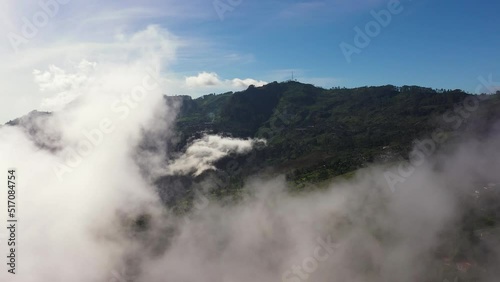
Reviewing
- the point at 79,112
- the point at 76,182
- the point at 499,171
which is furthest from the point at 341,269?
the point at 79,112

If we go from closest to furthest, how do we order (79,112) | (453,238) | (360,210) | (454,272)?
→ (454,272), (453,238), (79,112), (360,210)

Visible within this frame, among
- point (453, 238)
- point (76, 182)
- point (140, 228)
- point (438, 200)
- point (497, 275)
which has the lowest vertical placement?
point (497, 275)

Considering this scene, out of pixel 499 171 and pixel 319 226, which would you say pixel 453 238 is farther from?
pixel 499 171

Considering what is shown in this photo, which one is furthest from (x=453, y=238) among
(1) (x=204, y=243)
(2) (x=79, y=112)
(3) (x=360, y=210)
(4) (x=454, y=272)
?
(2) (x=79, y=112)

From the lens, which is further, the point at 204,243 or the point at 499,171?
the point at 499,171

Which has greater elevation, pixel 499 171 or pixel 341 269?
pixel 499 171

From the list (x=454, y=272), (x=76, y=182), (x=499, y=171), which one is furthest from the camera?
(x=499, y=171)

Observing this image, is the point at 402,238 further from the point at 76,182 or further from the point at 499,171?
the point at 76,182

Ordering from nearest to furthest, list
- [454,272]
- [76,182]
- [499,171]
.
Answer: [76,182]
[454,272]
[499,171]

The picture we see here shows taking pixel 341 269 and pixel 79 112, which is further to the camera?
pixel 79 112
